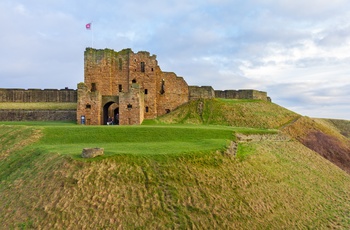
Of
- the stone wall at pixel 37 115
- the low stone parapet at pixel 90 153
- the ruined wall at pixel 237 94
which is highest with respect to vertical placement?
the ruined wall at pixel 237 94

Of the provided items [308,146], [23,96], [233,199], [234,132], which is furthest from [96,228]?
[23,96]

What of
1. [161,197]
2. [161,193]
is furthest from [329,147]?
[161,197]

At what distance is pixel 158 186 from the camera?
15.9m

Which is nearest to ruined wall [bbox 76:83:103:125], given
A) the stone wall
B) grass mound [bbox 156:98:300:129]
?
the stone wall

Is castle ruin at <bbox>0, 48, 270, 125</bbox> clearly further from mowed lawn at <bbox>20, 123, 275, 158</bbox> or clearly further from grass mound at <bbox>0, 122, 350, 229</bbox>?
grass mound at <bbox>0, 122, 350, 229</bbox>

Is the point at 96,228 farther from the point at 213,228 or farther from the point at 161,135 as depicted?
the point at 161,135

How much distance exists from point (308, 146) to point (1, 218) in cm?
3226

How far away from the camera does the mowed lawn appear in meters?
20.3

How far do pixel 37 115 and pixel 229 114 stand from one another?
27245 mm

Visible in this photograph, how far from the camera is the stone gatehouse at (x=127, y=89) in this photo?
3538 cm

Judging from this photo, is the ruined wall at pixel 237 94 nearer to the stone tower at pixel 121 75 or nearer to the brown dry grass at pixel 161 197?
the stone tower at pixel 121 75

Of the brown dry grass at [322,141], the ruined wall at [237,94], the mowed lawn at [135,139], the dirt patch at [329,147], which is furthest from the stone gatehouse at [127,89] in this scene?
the dirt patch at [329,147]

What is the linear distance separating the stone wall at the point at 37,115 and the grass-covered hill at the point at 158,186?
13.9m

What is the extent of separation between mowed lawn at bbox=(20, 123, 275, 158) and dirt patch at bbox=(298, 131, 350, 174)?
44.4 ft
